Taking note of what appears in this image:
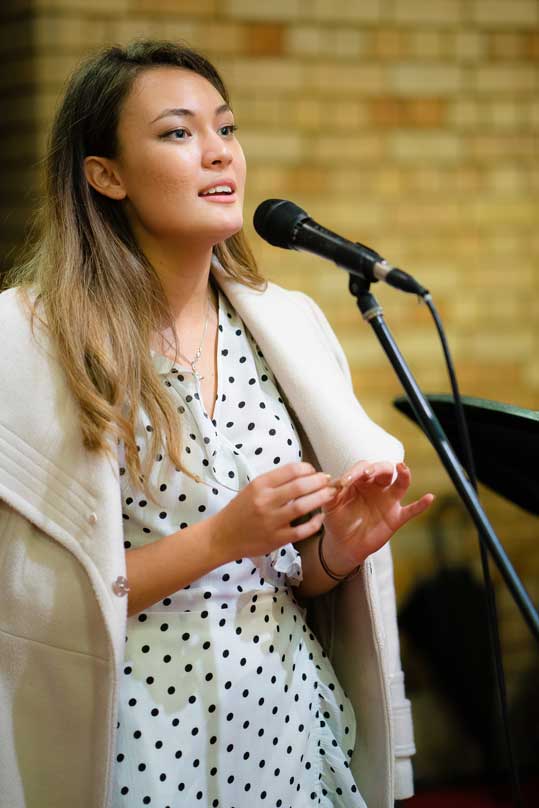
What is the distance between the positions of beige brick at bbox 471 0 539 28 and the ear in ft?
6.90

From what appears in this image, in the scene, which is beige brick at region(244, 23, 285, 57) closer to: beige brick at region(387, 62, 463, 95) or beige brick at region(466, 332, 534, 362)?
beige brick at region(387, 62, 463, 95)

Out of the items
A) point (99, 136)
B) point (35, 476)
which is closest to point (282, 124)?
point (99, 136)

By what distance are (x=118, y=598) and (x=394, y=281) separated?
0.65m

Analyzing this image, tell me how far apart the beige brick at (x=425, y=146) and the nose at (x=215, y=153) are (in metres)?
1.78

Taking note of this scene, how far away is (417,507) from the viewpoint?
60.8 inches

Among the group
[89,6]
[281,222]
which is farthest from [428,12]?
[281,222]

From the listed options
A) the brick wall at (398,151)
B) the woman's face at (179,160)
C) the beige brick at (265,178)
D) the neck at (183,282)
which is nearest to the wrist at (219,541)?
the neck at (183,282)

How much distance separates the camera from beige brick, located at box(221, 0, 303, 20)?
318cm

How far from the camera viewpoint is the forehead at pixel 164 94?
5.68ft

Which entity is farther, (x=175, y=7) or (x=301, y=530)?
(x=175, y=7)

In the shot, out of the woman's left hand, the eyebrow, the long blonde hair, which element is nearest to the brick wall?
the long blonde hair

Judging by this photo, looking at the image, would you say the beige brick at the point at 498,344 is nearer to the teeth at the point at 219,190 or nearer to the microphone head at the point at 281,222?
the teeth at the point at 219,190

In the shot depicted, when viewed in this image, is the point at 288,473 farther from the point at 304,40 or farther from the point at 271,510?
the point at 304,40

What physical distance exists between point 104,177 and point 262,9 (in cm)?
169
